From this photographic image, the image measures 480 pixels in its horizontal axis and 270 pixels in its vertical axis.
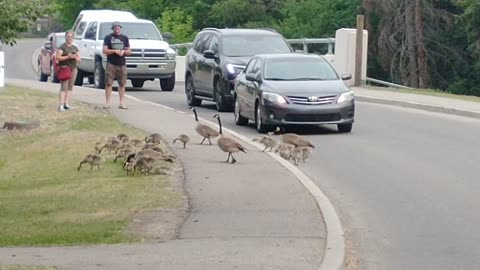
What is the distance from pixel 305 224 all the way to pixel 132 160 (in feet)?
15.9

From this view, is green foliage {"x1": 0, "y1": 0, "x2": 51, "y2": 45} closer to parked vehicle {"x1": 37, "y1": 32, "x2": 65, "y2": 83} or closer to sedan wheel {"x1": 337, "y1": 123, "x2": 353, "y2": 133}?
sedan wheel {"x1": 337, "y1": 123, "x2": 353, "y2": 133}

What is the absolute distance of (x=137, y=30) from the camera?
36.1m

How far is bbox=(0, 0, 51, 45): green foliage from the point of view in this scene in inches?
599

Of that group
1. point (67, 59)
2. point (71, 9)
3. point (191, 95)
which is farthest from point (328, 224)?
point (71, 9)

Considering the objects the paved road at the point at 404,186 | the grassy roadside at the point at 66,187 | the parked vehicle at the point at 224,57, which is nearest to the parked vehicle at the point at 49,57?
the parked vehicle at the point at 224,57

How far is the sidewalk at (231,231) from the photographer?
1025cm

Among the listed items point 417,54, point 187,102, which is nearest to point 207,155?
point 187,102

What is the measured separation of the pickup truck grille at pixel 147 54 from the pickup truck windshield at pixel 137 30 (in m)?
1.14

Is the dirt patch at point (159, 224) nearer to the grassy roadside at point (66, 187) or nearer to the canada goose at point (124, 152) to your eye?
the grassy roadside at point (66, 187)

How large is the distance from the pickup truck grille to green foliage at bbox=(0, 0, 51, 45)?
17445 millimetres

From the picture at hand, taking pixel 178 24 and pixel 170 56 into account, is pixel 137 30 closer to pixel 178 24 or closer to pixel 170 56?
pixel 170 56

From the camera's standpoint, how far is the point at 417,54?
51.2 m

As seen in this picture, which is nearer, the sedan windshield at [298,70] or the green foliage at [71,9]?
the sedan windshield at [298,70]

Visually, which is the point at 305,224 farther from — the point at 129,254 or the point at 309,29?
the point at 309,29
